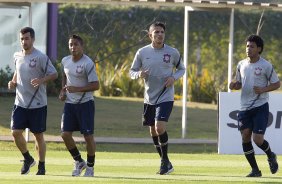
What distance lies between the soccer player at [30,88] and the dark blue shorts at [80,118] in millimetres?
330

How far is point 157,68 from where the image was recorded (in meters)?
17.4

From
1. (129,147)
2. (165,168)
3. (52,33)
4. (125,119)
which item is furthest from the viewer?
(52,33)

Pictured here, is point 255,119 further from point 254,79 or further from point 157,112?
point 157,112

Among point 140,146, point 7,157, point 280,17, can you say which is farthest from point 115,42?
point 7,157

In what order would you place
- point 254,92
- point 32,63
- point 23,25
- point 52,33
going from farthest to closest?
1. point 52,33
2. point 23,25
3. point 254,92
4. point 32,63

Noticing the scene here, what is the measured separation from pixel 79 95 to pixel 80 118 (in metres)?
0.32

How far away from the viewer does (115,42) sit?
36469 mm

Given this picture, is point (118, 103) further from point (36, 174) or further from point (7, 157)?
point (36, 174)

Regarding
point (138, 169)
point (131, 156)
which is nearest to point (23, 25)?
point (131, 156)

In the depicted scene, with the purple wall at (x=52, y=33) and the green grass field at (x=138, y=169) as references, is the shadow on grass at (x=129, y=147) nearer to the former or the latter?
the green grass field at (x=138, y=169)

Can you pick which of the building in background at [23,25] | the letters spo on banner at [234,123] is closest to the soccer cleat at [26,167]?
the letters spo on banner at [234,123]

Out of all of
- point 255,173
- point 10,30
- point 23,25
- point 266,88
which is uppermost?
point 23,25

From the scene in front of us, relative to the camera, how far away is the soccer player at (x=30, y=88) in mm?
16734

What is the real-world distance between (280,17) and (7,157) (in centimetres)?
2059
